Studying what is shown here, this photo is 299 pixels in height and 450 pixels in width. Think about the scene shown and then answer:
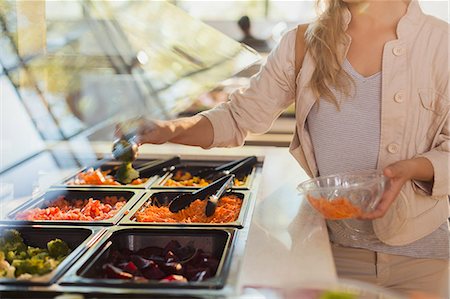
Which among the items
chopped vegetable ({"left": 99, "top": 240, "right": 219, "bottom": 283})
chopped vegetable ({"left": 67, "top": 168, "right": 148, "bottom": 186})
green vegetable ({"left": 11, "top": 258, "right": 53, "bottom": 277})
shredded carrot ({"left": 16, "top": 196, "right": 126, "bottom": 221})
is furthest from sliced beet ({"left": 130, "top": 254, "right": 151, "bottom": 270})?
chopped vegetable ({"left": 67, "top": 168, "right": 148, "bottom": 186})

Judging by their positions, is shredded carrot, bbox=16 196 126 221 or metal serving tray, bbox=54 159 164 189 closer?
shredded carrot, bbox=16 196 126 221

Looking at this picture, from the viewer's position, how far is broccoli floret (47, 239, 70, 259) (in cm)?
168

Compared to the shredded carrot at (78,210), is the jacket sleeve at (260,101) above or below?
above

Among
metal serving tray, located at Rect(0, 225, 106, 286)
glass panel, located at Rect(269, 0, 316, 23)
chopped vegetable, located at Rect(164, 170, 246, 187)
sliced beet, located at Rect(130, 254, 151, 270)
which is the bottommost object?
glass panel, located at Rect(269, 0, 316, 23)

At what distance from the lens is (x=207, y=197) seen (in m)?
2.11

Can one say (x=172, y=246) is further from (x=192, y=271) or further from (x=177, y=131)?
(x=177, y=131)

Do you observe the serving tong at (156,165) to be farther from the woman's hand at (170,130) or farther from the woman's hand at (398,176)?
the woman's hand at (398,176)

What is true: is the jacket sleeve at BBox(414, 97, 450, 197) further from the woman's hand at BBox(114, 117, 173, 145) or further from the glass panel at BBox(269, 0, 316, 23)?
the glass panel at BBox(269, 0, 316, 23)

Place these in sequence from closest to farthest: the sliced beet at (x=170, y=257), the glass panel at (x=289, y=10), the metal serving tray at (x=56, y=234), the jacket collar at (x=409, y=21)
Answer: the sliced beet at (x=170, y=257), the metal serving tray at (x=56, y=234), the jacket collar at (x=409, y=21), the glass panel at (x=289, y=10)

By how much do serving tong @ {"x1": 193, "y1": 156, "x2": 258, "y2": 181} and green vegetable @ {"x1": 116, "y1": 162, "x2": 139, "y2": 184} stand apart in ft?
0.82

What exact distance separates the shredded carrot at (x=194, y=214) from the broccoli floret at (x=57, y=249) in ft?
0.82

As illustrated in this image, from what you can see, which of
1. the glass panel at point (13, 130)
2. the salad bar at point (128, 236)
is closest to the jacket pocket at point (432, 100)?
the salad bar at point (128, 236)

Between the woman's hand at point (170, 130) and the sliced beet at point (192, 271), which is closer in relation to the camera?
the sliced beet at point (192, 271)

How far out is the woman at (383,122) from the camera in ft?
6.38
